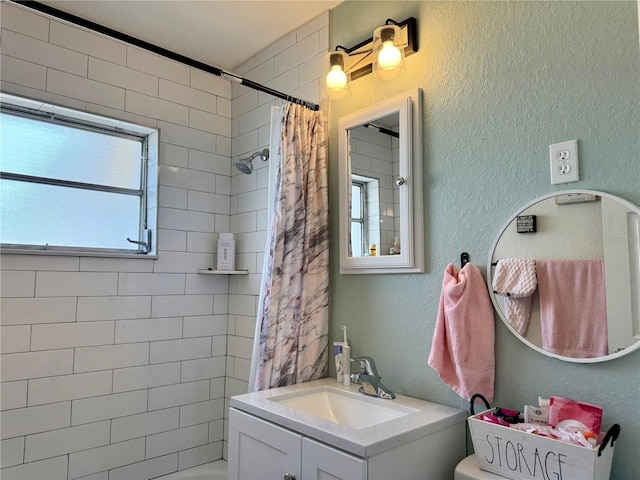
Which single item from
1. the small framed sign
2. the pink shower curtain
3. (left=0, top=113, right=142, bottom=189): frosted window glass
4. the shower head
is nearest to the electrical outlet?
the small framed sign

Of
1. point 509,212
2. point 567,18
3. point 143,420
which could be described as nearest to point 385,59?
point 567,18

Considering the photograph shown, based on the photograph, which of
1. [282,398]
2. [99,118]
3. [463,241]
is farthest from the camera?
[99,118]

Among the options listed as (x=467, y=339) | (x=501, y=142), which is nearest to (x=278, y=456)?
(x=467, y=339)

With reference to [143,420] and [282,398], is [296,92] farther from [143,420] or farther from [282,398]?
[143,420]

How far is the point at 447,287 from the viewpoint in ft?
5.43

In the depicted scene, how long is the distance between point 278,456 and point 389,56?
1.57 m

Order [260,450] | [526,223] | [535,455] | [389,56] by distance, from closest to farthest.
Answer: [535,455] < [526,223] < [260,450] < [389,56]

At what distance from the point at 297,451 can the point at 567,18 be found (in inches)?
66.3

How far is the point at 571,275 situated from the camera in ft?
4.73

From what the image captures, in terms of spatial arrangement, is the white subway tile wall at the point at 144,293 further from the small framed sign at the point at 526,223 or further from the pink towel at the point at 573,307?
the pink towel at the point at 573,307

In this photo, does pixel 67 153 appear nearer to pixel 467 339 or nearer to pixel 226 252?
pixel 226 252

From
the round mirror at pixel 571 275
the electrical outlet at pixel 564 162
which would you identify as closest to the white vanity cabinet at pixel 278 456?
the round mirror at pixel 571 275

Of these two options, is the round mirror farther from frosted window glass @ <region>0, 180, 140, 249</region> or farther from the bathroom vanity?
frosted window glass @ <region>0, 180, 140, 249</region>

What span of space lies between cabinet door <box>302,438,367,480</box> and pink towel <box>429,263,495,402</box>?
49cm
